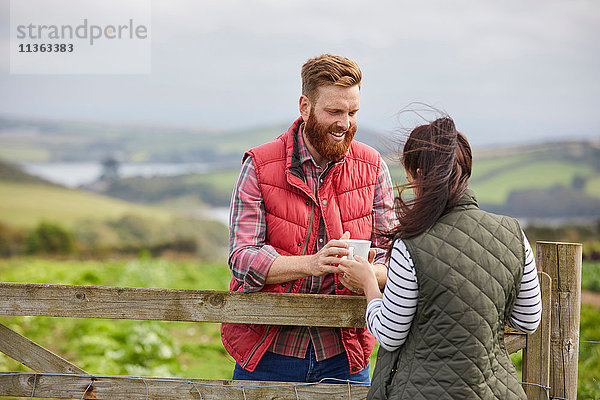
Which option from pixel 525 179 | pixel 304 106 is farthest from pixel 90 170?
pixel 304 106

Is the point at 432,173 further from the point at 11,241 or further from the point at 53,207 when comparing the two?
the point at 53,207

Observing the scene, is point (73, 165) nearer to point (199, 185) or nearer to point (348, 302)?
point (199, 185)

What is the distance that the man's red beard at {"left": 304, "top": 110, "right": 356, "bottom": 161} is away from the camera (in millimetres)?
2826

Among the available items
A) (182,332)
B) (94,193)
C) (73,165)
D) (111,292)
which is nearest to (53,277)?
(182,332)

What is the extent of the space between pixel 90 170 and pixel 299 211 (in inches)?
1898

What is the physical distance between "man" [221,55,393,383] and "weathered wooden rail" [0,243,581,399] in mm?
100

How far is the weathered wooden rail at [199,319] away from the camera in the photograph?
275cm

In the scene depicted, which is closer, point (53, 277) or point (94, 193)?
point (53, 277)

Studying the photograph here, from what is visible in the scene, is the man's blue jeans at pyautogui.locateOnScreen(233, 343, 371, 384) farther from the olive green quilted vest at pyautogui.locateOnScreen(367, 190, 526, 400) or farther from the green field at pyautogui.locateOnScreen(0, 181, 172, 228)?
the green field at pyautogui.locateOnScreen(0, 181, 172, 228)

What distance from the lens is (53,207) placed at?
121 ft

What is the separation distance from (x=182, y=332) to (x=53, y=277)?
4442 mm

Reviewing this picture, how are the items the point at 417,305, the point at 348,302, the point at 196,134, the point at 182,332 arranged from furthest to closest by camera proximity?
the point at 196,134 < the point at 182,332 < the point at 348,302 < the point at 417,305

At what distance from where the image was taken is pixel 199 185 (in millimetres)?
46688

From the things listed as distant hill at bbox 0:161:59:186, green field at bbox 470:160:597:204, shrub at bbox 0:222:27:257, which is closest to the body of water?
distant hill at bbox 0:161:59:186
